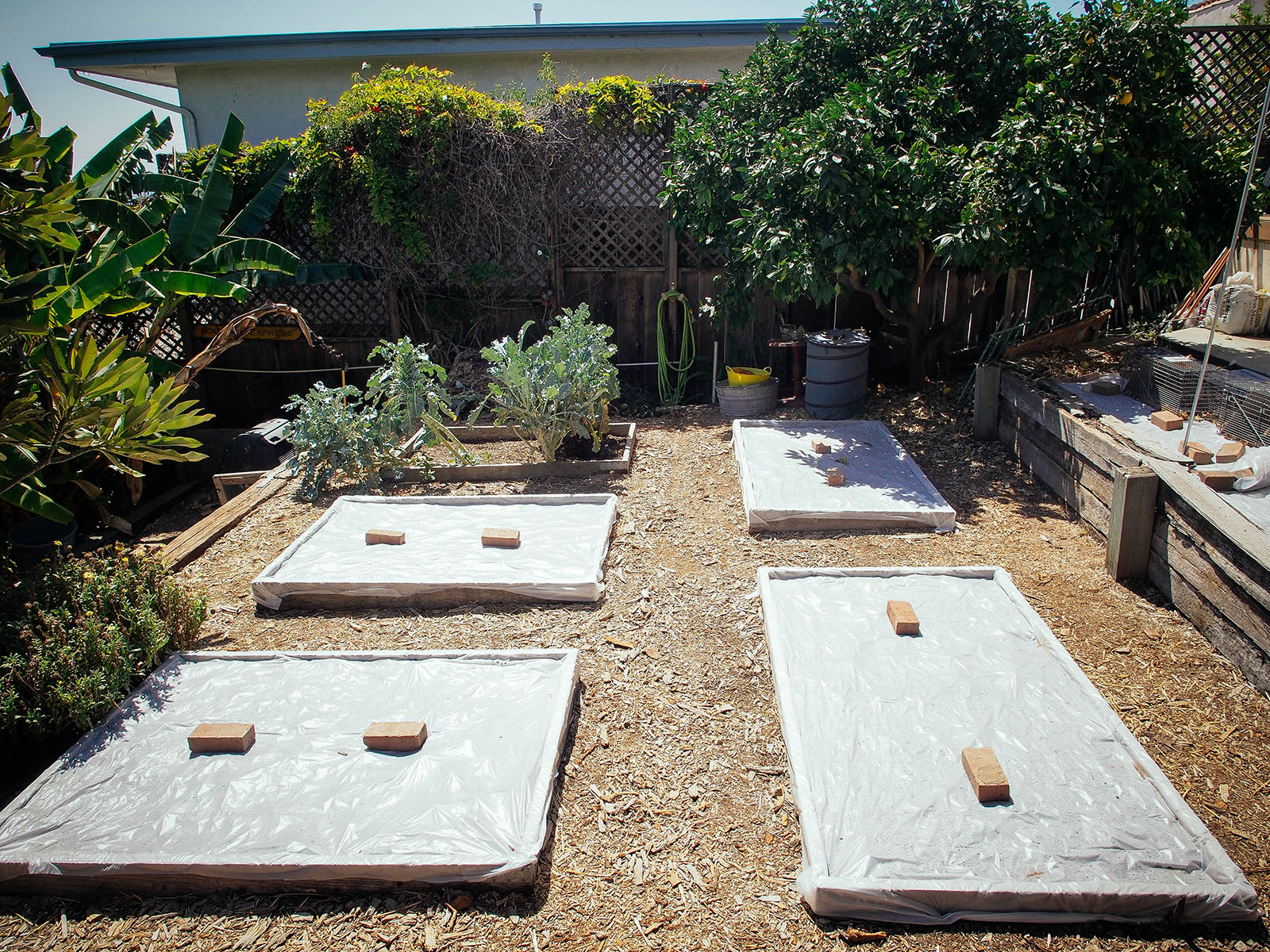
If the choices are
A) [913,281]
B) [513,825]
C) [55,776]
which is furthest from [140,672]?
[913,281]

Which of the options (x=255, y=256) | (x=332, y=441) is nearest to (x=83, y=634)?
(x=332, y=441)

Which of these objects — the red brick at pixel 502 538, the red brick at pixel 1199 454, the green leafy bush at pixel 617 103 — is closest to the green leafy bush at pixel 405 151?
the green leafy bush at pixel 617 103

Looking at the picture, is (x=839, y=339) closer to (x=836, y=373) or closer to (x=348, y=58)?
(x=836, y=373)

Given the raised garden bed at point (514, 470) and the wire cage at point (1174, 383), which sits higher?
the wire cage at point (1174, 383)

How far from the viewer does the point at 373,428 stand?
5863 mm

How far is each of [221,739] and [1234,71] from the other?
8.62 meters

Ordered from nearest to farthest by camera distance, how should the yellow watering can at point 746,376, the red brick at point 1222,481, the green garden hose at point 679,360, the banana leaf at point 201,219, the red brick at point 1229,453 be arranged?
the red brick at point 1222,481, the red brick at point 1229,453, the banana leaf at point 201,219, the yellow watering can at point 746,376, the green garden hose at point 679,360

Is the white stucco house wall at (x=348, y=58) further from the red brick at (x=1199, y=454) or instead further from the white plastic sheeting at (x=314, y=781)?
the white plastic sheeting at (x=314, y=781)

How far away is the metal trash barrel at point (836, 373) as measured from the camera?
265 inches

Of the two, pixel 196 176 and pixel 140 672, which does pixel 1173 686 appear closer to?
pixel 140 672

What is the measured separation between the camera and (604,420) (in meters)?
6.27

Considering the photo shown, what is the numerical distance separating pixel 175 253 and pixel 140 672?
113 inches

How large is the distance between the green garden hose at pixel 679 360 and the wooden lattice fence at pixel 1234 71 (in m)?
4.44

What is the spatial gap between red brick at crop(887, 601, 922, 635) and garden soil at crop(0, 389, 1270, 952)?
63cm
